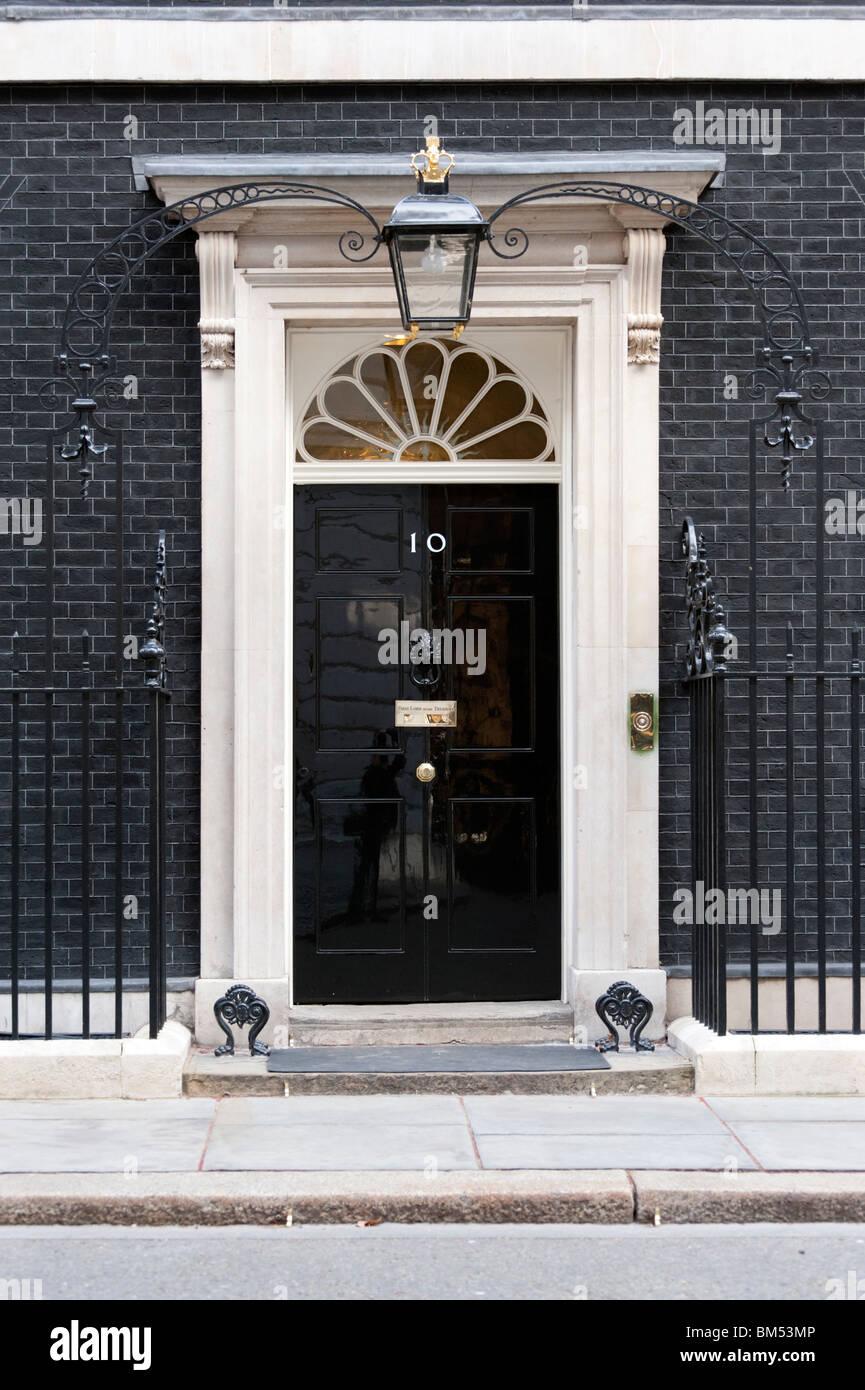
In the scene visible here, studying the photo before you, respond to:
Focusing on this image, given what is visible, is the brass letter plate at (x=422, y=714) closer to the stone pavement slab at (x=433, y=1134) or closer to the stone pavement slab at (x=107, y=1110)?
the stone pavement slab at (x=433, y=1134)

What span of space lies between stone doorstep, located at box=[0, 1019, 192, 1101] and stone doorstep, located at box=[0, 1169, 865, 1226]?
1267mm

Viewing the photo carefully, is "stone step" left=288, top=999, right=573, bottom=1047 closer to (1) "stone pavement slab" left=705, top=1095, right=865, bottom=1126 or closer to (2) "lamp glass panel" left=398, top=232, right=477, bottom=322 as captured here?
(1) "stone pavement slab" left=705, top=1095, right=865, bottom=1126

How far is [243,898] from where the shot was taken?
795 centimetres

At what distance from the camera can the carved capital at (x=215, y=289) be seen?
7949mm

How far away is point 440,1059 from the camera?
24.7ft

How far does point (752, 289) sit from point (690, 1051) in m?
3.59

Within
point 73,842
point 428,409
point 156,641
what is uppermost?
point 428,409

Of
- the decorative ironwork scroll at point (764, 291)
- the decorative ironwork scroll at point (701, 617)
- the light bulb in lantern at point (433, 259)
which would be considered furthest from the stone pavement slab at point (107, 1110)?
the decorative ironwork scroll at point (764, 291)

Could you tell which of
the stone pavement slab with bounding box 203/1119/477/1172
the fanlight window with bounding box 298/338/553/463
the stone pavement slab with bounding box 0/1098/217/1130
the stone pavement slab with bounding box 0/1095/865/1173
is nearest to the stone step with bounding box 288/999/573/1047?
Result: the stone pavement slab with bounding box 0/1095/865/1173

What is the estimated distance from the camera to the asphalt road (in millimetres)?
4953

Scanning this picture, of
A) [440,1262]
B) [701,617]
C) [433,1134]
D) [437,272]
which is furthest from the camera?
[701,617]

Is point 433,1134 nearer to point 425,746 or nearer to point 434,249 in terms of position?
point 425,746

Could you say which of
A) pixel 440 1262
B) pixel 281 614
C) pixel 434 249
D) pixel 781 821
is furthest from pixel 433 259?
pixel 440 1262

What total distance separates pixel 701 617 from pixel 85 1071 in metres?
3.58
